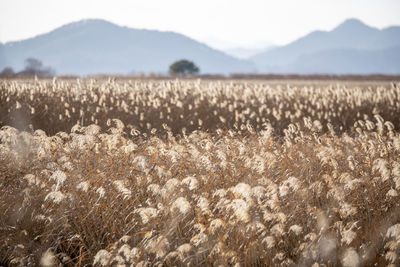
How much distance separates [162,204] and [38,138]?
2.74m

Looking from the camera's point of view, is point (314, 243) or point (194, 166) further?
point (194, 166)

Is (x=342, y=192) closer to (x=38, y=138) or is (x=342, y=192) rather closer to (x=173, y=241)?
(x=173, y=241)

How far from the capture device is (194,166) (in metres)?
5.38

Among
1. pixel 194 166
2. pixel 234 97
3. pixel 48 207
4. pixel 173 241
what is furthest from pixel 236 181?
pixel 234 97

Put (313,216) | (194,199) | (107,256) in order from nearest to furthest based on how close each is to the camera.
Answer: (107,256) → (313,216) → (194,199)

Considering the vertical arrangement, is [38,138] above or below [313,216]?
above

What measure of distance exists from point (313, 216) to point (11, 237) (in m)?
3.06

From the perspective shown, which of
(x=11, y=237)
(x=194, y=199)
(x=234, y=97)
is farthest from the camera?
(x=234, y=97)

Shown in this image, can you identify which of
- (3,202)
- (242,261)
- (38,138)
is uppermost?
(38,138)

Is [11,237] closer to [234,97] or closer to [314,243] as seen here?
[314,243]

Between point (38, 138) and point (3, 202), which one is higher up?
point (38, 138)

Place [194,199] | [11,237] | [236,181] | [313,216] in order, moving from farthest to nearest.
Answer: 1. [236,181]
2. [194,199]
3. [313,216]
4. [11,237]

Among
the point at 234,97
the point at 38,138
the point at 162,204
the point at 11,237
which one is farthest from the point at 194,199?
the point at 234,97

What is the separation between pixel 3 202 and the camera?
4.49 meters
